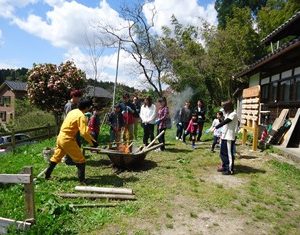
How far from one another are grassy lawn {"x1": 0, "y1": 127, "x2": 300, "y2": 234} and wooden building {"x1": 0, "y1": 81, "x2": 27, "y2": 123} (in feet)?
143

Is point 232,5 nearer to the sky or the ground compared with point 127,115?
nearer to the sky

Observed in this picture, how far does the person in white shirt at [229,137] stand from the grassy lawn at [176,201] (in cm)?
30

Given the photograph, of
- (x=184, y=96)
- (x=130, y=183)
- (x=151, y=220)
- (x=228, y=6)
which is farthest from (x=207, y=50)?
(x=151, y=220)

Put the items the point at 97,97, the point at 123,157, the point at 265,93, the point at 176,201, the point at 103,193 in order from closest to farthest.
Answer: the point at 176,201
the point at 103,193
the point at 123,157
the point at 265,93
the point at 97,97

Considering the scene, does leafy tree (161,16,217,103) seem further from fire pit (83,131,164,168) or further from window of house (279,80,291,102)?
fire pit (83,131,164,168)

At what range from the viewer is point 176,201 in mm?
6715

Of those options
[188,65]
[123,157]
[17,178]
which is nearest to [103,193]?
[123,157]

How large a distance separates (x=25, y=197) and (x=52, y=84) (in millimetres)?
11300

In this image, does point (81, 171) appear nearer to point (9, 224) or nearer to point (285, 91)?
point (9, 224)

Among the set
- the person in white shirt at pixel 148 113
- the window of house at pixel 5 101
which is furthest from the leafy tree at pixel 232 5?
the window of house at pixel 5 101

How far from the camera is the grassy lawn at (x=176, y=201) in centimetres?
557

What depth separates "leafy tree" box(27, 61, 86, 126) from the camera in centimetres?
1598

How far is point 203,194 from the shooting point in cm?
719

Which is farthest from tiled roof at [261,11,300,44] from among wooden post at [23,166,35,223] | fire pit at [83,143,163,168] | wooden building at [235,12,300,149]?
wooden post at [23,166,35,223]
